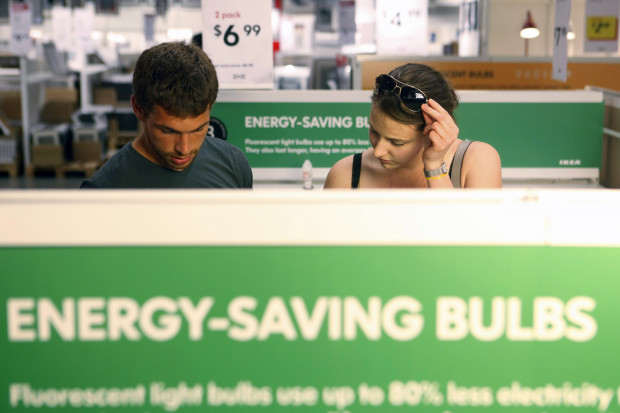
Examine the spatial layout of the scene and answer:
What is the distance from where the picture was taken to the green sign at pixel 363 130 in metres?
3.85

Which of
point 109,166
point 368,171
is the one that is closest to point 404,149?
point 368,171

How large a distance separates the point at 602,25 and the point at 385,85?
4.20 meters

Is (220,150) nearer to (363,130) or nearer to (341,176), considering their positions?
(341,176)

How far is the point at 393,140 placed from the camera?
2064mm

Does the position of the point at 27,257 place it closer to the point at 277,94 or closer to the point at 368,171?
the point at 368,171

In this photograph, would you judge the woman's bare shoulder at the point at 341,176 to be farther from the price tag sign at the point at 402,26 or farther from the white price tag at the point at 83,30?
the white price tag at the point at 83,30

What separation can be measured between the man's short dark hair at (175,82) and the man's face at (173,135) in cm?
2

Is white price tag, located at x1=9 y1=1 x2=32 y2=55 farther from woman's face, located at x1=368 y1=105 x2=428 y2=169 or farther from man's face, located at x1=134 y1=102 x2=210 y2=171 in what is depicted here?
woman's face, located at x1=368 y1=105 x2=428 y2=169

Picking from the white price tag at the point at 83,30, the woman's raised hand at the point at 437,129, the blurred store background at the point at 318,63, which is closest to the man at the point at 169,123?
the woman's raised hand at the point at 437,129

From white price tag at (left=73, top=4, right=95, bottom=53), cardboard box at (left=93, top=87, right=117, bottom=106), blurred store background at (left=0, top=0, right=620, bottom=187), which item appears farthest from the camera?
cardboard box at (left=93, top=87, right=117, bottom=106)

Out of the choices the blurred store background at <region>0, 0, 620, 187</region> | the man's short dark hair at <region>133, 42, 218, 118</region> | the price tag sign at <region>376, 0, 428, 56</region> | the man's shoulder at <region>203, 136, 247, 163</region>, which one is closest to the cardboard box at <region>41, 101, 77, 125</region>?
the blurred store background at <region>0, 0, 620, 187</region>

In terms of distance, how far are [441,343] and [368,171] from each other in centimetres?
124

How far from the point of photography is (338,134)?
3863mm

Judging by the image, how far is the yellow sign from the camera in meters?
5.59
